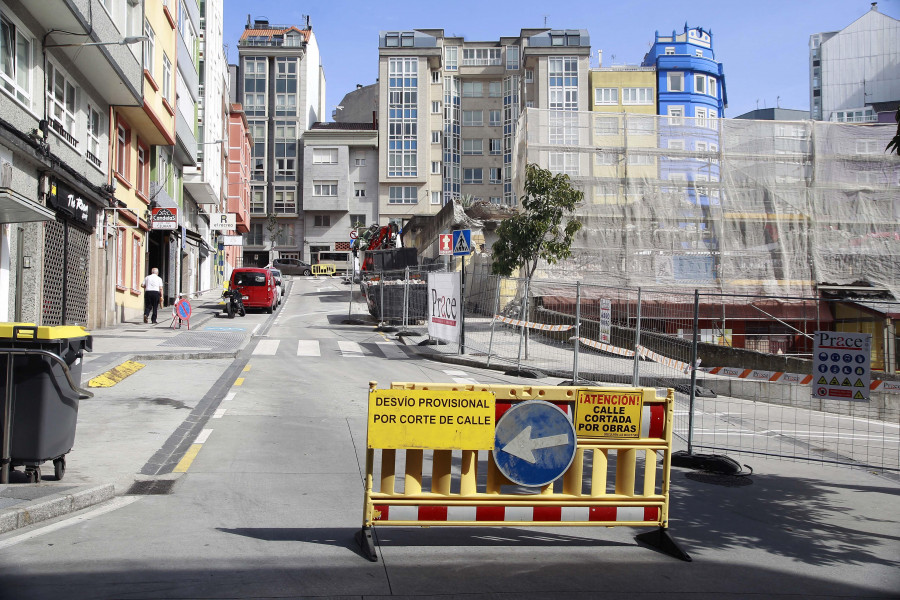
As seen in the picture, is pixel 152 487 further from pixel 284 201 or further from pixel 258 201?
pixel 258 201

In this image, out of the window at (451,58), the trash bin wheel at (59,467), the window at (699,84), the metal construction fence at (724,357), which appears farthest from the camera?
the window at (451,58)

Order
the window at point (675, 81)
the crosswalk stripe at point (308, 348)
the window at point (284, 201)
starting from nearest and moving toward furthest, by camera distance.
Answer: the crosswalk stripe at point (308, 348) → the window at point (675, 81) → the window at point (284, 201)

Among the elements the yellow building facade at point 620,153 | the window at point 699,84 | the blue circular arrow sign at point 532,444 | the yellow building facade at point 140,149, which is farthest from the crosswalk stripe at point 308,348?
the window at point 699,84

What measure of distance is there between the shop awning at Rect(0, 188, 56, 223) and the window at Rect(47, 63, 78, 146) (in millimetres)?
3759

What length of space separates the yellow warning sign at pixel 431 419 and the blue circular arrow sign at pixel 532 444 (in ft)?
0.45

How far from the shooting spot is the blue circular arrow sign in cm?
538

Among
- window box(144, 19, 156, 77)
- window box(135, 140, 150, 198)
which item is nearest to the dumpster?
window box(144, 19, 156, 77)

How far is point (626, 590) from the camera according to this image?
4703 millimetres

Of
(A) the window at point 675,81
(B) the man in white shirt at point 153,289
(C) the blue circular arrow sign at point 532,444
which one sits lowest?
(C) the blue circular arrow sign at point 532,444

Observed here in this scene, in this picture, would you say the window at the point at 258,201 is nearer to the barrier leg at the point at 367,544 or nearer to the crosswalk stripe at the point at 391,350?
the crosswalk stripe at the point at 391,350

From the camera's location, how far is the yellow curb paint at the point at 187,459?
24.8 feet

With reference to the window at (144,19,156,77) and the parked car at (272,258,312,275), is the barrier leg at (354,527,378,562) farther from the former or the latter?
the parked car at (272,258,312,275)

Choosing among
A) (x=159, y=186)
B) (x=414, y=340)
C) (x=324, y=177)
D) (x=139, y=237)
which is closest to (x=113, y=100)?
(x=139, y=237)

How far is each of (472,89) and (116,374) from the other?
231ft
